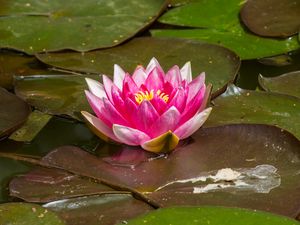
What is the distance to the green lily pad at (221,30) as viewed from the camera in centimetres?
256

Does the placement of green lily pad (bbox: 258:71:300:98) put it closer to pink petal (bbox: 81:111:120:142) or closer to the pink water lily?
the pink water lily

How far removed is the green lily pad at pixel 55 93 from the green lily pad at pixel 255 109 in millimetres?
409

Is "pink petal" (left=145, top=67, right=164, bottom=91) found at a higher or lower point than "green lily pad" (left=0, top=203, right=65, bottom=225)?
higher

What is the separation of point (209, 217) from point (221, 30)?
1275 millimetres

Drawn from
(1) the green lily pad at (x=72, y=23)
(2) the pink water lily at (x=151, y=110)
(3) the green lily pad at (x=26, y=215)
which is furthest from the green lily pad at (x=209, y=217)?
(1) the green lily pad at (x=72, y=23)

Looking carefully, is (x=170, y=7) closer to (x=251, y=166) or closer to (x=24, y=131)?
(x=24, y=131)

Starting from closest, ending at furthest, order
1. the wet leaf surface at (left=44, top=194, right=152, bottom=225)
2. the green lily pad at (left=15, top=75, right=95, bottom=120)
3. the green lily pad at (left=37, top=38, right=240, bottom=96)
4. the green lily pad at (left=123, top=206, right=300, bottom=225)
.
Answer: the green lily pad at (left=123, top=206, right=300, bottom=225) < the wet leaf surface at (left=44, top=194, right=152, bottom=225) < the green lily pad at (left=15, top=75, right=95, bottom=120) < the green lily pad at (left=37, top=38, right=240, bottom=96)

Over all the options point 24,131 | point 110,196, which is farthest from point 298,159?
point 24,131

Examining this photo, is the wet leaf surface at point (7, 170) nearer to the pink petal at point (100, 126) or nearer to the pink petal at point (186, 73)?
the pink petal at point (100, 126)

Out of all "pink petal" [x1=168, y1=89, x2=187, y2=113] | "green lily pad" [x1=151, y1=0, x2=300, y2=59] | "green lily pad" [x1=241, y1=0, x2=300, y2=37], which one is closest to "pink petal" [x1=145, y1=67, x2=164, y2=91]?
"pink petal" [x1=168, y1=89, x2=187, y2=113]

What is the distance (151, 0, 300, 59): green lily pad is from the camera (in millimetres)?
2564

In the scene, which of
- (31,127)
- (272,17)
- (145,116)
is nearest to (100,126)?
(145,116)

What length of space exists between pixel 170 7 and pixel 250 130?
1.09 meters

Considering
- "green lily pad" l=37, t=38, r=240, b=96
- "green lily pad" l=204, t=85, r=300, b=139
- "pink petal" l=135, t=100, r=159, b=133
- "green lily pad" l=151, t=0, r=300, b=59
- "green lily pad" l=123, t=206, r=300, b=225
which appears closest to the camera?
"green lily pad" l=123, t=206, r=300, b=225
